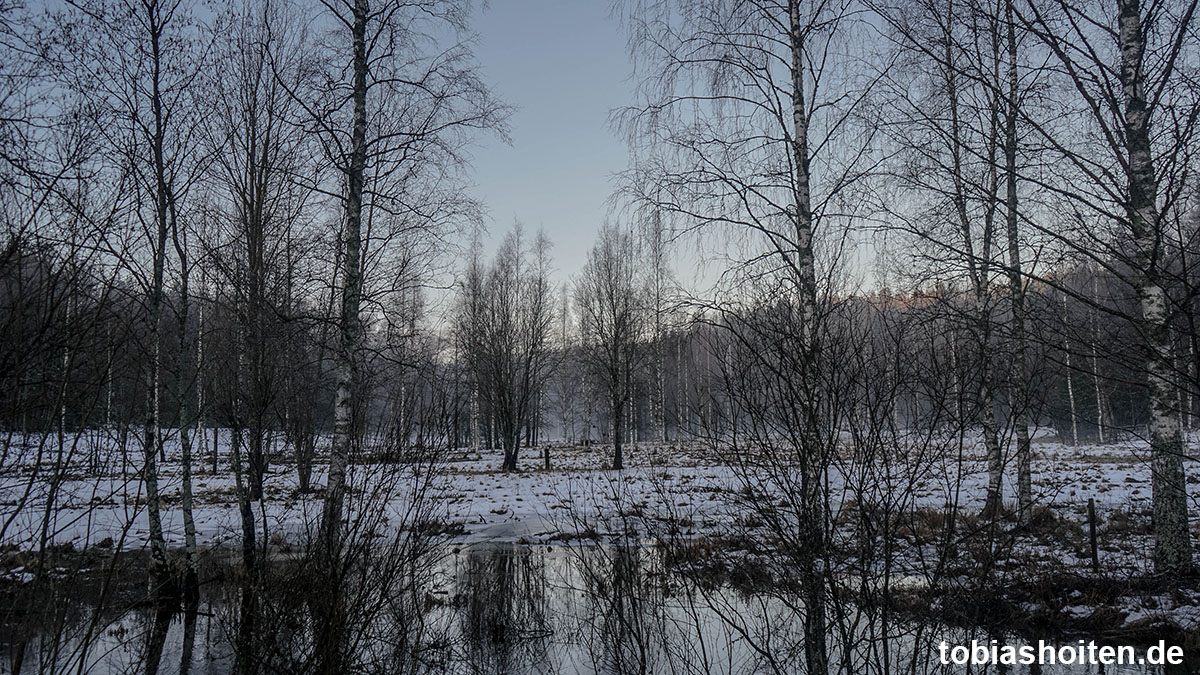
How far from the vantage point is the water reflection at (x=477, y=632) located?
4.70 metres

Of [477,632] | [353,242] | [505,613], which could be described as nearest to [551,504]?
[505,613]

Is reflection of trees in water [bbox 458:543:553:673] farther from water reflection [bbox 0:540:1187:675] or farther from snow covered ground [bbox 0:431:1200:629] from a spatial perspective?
snow covered ground [bbox 0:431:1200:629]

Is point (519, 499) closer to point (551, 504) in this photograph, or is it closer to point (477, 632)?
point (551, 504)

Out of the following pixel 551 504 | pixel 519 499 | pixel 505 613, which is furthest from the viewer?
pixel 519 499

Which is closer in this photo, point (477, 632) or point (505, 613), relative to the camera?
point (477, 632)

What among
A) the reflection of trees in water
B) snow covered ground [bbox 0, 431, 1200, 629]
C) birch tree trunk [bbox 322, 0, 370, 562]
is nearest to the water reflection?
the reflection of trees in water

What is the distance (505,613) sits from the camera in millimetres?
7625

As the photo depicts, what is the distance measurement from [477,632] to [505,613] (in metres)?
0.62

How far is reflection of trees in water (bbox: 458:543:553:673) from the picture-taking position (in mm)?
6328

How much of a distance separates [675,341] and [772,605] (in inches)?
1060

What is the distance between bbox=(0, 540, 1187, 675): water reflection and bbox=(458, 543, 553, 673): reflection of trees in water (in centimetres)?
2

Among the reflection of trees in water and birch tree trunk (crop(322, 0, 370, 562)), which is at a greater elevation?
birch tree trunk (crop(322, 0, 370, 562))

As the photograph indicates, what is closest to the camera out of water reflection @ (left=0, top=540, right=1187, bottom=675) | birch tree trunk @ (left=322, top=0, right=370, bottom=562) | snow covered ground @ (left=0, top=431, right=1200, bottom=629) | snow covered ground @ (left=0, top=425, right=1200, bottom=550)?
snow covered ground @ (left=0, top=431, right=1200, bottom=629)

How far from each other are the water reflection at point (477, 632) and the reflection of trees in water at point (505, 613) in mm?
21
